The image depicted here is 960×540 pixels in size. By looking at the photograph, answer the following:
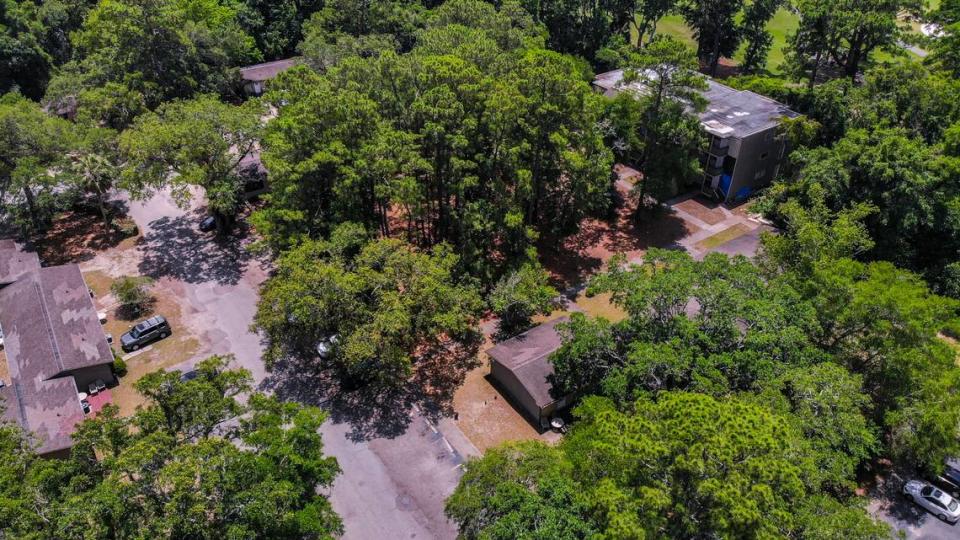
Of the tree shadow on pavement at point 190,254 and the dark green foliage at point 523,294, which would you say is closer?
the dark green foliage at point 523,294

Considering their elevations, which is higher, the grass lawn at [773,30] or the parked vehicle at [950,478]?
the grass lawn at [773,30]

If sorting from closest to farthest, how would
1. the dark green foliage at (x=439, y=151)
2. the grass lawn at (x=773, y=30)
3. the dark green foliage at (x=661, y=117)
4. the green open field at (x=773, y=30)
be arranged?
the dark green foliage at (x=439, y=151) → the dark green foliage at (x=661, y=117) → the green open field at (x=773, y=30) → the grass lawn at (x=773, y=30)

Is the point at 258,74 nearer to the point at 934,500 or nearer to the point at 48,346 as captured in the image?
the point at 48,346

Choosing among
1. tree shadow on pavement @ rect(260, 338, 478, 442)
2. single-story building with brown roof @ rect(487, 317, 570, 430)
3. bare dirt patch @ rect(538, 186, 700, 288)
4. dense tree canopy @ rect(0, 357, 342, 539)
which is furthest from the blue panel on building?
dense tree canopy @ rect(0, 357, 342, 539)

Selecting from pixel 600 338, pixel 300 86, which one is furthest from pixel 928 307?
pixel 300 86

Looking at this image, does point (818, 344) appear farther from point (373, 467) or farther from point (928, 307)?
point (373, 467)

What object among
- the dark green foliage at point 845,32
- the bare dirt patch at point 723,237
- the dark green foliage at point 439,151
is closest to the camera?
the dark green foliage at point 439,151

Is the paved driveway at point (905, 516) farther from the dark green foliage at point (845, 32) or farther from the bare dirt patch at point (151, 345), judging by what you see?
the bare dirt patch at point (151, 345)

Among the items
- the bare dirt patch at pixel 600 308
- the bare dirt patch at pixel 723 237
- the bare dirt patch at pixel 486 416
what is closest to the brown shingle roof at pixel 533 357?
the bare dirt patch at pixel 486 416
